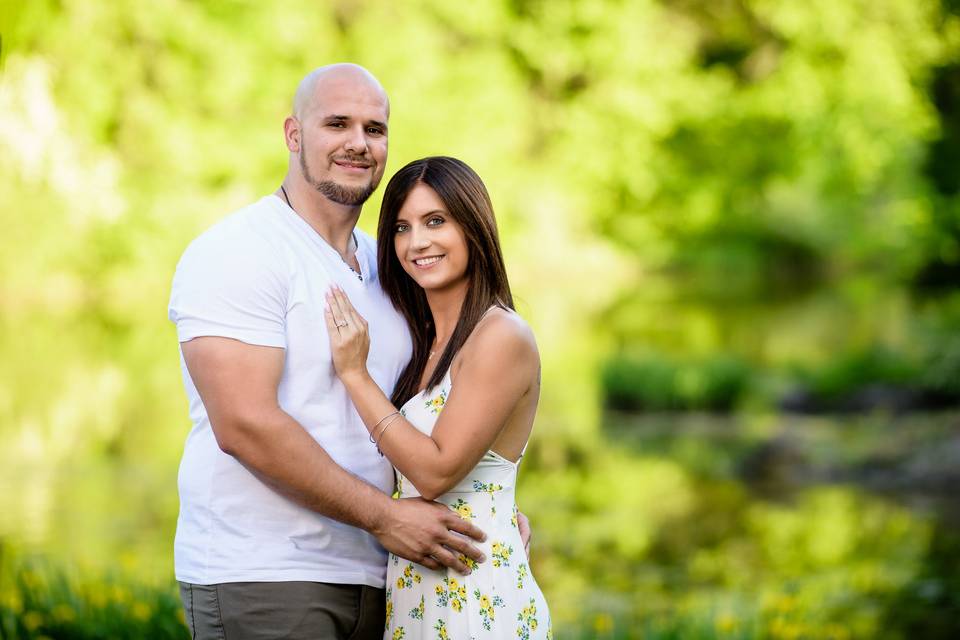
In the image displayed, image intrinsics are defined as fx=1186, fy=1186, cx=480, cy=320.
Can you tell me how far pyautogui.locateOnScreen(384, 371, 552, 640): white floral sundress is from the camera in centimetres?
284

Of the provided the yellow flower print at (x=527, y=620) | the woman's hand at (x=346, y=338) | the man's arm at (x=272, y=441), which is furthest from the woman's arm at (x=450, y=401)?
the yellow flower print at (x=527, y=620)

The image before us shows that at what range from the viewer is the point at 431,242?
295 centimetres

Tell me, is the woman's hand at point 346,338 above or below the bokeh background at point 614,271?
below

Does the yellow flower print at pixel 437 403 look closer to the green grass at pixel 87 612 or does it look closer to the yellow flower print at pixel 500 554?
the yellow flower print at pixel 500 554

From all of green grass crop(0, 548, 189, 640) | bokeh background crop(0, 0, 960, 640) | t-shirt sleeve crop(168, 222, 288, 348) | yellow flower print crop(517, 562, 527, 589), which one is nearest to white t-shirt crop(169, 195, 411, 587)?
t-shirt sleeve crop(168, 222, 288, 348)

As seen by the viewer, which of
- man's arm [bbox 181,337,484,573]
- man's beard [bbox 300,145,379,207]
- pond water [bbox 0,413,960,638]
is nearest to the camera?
man's arm [bbox 181,337,484,573]

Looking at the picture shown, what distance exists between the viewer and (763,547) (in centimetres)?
800

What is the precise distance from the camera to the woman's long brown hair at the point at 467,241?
2.94m

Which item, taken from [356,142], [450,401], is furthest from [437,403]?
[356,142]

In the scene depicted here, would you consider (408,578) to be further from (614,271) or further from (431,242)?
(614,271)

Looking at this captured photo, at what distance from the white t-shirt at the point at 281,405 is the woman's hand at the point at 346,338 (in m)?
0.03

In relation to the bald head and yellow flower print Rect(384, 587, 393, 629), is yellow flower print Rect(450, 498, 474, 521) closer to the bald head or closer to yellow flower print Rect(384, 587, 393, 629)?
yellow flower print Rect(384, 587, 393, 629)

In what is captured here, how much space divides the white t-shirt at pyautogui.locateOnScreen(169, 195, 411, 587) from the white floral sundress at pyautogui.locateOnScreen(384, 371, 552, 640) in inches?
4.2

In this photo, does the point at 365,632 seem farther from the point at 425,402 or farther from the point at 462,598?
the point at 425,402
